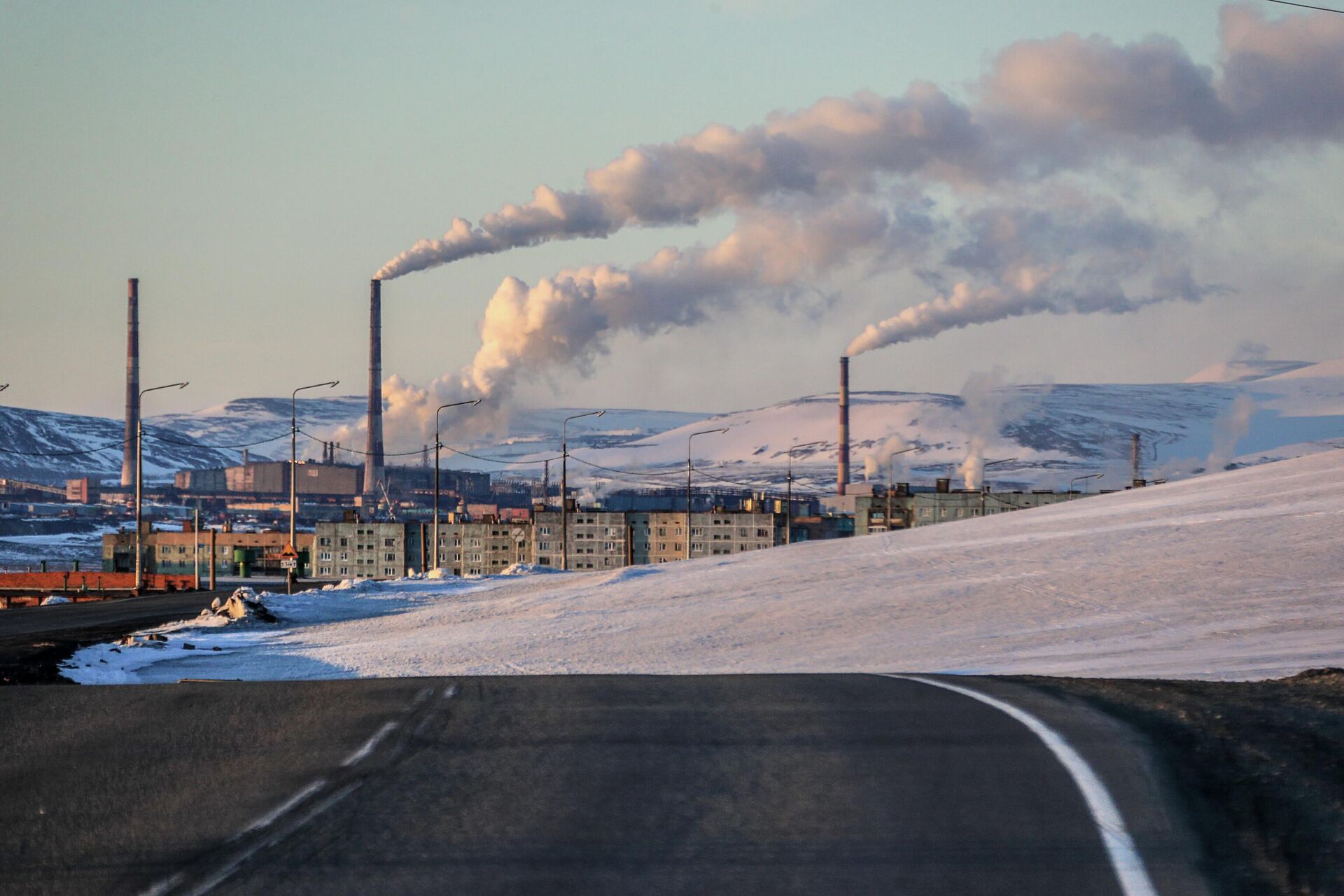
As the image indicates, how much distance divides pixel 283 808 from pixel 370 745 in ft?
7.85

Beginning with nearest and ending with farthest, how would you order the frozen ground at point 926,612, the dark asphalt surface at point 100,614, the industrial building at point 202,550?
the frozen ground at point 926,612 → the dark asphalt surface at point 100,614 → the industrial building at point 202,550

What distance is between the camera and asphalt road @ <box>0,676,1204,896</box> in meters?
7.62

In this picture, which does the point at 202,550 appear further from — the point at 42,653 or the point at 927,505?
the point at 42,653

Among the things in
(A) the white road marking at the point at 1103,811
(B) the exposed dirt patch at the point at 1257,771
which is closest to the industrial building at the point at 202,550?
(B) the exposed dirt patch at the point at 1257,771

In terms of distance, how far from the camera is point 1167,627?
26.3 m

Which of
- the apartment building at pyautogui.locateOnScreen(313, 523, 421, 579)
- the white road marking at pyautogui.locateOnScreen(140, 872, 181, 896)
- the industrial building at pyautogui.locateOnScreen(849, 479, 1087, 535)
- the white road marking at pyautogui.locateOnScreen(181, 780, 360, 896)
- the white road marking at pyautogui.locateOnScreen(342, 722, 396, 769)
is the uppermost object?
the industrial building at pyautogui.locateOnScreen(849, 479, 1087, 535)

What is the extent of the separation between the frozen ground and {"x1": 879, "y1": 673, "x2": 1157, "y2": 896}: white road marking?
798 centimetres

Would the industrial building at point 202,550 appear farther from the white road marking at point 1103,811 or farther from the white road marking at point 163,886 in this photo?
the white road marking at point 163,886

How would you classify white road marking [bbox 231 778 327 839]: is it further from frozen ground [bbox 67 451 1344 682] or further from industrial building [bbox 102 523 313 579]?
industrial building [bbox 102 523 313 579]

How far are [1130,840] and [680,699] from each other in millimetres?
6633

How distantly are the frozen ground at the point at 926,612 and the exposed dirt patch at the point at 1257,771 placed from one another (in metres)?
5.56

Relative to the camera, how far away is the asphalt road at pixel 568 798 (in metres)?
7.62

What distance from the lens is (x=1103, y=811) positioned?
8820 millimetres

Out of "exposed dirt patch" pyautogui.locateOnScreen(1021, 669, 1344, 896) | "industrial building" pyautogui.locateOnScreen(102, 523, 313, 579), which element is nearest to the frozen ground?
"exposed dirt patch" pyautogui.locateOnScreen(1021, 669, 1344, 896)
